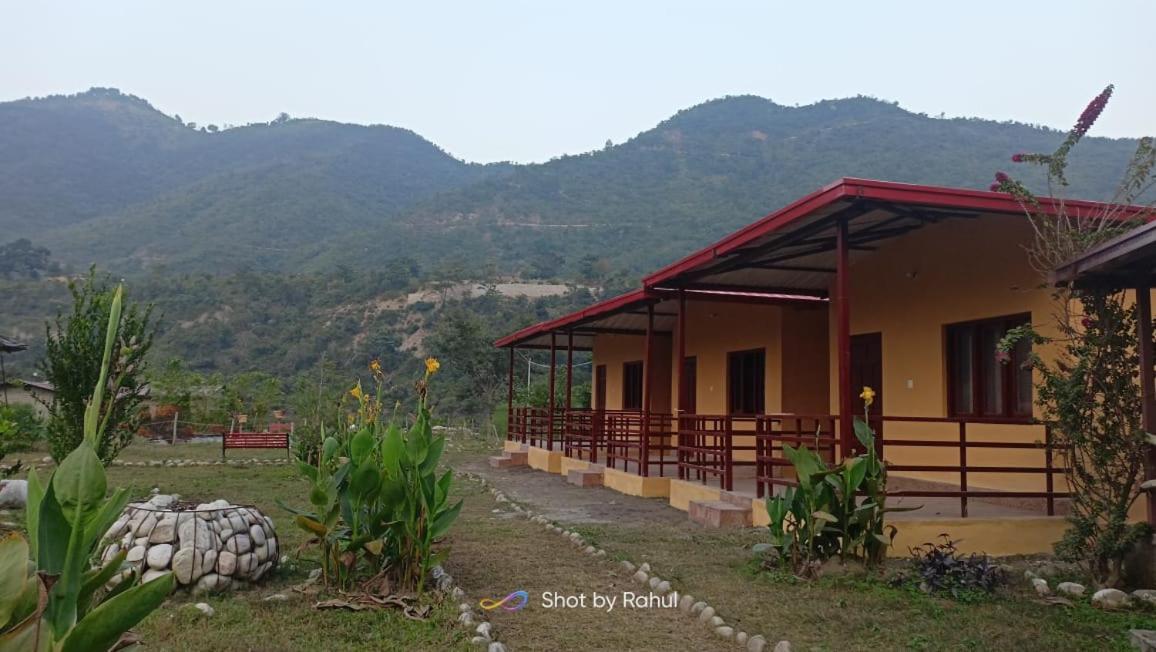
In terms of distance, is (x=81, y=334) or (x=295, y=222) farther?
(x=295, y=222)

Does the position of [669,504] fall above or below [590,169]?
below

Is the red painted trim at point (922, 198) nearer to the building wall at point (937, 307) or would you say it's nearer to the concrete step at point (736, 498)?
the building wall at point (937, 307)

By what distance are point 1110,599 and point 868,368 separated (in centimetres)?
532

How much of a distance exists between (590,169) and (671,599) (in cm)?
6950

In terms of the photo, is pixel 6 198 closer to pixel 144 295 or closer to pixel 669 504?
pixel 144 295

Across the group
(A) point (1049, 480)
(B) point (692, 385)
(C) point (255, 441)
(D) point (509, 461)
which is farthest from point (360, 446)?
(C) point (255, 441)

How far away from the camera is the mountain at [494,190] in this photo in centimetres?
5650

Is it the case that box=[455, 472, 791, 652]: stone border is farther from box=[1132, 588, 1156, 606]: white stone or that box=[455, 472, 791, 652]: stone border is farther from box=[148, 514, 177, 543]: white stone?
box=[1132, 588, 1156, 606]: white stone

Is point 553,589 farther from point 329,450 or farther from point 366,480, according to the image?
point 329,450

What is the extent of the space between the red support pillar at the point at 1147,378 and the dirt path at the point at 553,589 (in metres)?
3.27

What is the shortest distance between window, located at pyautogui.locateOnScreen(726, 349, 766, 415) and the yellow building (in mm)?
47

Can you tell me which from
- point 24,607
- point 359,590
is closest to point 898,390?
point 359,590

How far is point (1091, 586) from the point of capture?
221 inches

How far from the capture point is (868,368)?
10367 mm
